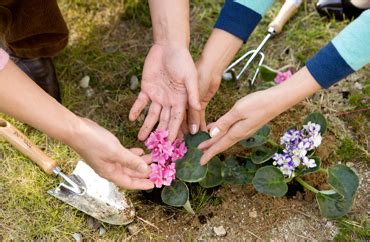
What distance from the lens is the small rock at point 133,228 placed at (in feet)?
5.87

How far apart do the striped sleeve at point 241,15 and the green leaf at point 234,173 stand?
0.44 meters

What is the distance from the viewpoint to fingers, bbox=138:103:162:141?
1.77m

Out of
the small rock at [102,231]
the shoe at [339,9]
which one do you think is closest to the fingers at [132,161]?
the small rock at [102,231]

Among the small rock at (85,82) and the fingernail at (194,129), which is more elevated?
the fingernail at (194,129)

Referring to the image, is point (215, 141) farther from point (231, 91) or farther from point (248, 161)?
point (231, 91)

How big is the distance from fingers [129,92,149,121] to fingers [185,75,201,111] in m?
0.19

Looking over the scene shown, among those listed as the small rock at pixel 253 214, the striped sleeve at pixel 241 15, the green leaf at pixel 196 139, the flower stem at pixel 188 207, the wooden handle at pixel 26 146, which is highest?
the striped sleeve at pixel 241 15

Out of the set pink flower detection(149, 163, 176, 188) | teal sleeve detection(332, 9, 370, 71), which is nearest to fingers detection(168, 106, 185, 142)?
pink flower detection(149, 163, 176, 188)

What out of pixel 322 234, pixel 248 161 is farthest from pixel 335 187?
pixel 248 161

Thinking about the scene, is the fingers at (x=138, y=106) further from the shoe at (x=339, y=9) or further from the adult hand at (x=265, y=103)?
the shoe at (x=339, y=9)

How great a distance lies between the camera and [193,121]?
177cm

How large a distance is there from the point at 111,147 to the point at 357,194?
92 cm

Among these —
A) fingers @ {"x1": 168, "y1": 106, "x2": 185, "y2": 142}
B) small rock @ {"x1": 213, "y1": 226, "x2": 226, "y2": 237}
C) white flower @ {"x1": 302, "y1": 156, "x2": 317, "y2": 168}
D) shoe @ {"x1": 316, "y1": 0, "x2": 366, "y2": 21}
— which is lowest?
small rock @ {"x1": 213, "y1": 226, "x2": 226, "y2": 237}

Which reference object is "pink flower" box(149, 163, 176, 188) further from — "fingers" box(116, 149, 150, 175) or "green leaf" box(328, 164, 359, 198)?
"green leaf" box(328, 164, 359, 198)
